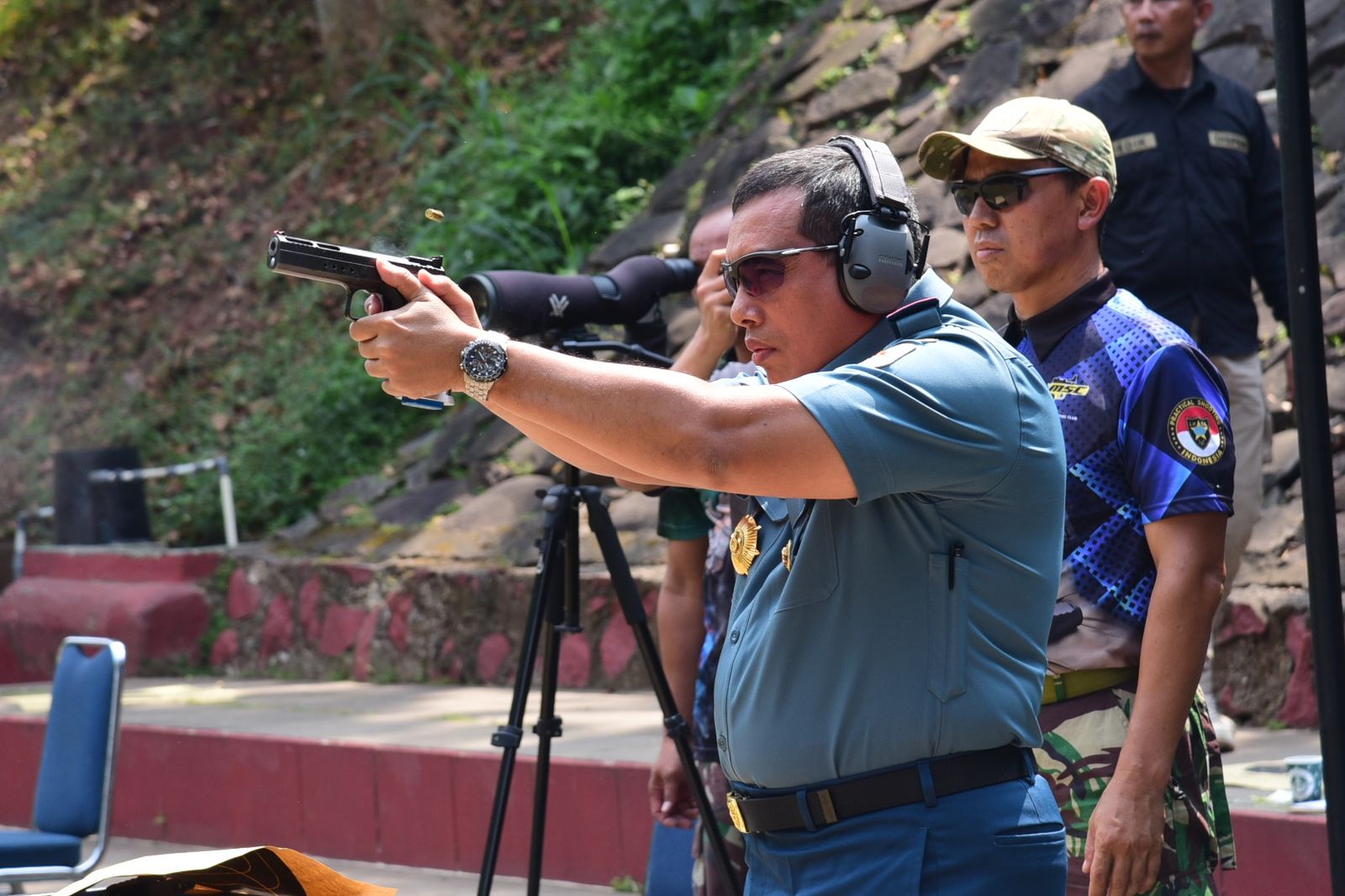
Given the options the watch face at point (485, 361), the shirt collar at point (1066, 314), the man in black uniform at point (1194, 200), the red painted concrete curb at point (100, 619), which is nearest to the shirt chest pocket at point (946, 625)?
the watch face at point (485, 361)

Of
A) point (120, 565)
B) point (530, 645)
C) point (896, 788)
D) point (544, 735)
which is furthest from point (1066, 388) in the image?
point (120, 565)

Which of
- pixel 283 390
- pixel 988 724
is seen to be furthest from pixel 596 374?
pixel 283 390

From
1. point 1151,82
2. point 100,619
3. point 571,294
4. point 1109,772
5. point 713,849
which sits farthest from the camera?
point 100,619

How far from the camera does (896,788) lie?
6.93 feet

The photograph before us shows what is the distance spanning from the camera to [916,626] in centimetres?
211

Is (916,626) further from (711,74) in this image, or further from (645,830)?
(711,74)

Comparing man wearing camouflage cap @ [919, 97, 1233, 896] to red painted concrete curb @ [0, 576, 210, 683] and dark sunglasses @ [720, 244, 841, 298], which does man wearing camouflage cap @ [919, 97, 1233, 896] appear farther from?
red painted concrete curb @ [0, 576, 210, 683]

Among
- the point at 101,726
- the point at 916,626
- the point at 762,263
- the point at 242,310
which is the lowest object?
the point at 101,726

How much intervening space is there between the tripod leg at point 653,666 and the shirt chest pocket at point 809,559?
59.4 inches

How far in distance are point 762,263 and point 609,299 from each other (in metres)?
1.75

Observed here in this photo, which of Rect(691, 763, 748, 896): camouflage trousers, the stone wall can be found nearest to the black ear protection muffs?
Rect(691, 763, 748, 896): camouflage trousers

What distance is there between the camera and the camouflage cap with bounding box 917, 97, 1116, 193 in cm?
290

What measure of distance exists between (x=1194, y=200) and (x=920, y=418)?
9.78 feet

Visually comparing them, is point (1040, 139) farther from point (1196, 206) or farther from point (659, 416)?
point (1196, 206)
